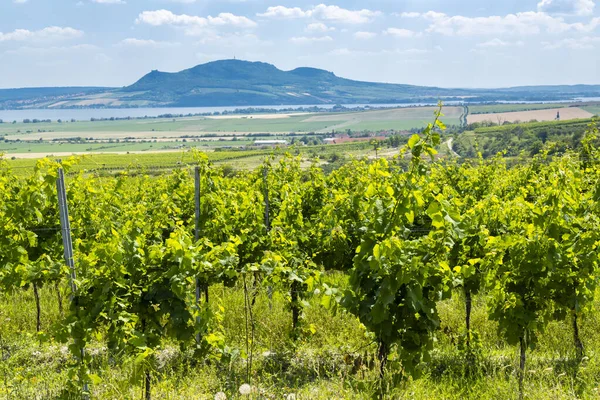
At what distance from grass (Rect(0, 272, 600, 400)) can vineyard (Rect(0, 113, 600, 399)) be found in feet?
0.10

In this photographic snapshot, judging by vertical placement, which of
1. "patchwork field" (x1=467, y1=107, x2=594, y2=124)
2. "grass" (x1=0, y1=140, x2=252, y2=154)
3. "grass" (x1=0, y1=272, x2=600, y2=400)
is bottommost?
"grass" (x1=0, y1=140, x2=252, y2=154)

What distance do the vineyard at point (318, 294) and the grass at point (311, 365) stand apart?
A: 0.10ft

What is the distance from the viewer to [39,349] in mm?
7094

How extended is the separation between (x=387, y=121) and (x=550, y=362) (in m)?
139

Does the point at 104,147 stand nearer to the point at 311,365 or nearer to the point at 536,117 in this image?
the point at 536,117

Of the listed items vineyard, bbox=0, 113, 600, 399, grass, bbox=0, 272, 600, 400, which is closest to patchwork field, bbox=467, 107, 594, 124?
grass, bbox=0, 272, 600, 400

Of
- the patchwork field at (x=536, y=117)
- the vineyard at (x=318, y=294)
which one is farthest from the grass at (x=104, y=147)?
the vineyard at (x=318, y=294)

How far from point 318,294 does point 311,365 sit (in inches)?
44.2

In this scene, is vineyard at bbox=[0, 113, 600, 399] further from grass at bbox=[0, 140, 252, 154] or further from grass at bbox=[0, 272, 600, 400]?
grass at bbox=[0, 140, 252, 154]

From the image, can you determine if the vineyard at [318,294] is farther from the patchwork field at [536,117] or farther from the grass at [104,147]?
the patchwork field at [536,117]

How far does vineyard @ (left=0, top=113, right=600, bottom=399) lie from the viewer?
15.3 feet

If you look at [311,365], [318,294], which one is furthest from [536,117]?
[318,294]

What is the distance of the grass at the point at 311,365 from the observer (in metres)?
5.37

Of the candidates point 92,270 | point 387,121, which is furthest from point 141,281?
point 387,121
